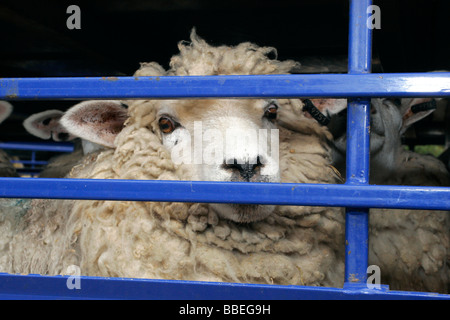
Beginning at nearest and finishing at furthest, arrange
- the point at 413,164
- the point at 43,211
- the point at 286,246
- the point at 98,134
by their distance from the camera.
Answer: the point at 286,246 → the point at 98,134 → the point at 43,211 → the point at 413,164

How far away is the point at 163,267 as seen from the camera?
1696 millimetres

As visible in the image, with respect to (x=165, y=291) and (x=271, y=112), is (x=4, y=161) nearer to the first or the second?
(x=271, y=112)

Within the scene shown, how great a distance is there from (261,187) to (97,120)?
111 centimetres

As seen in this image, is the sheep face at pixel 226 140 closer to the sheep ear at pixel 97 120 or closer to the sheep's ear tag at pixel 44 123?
the sheep ear at pixel 97 120

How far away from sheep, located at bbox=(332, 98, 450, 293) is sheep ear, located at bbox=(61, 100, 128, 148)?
118 centimetres

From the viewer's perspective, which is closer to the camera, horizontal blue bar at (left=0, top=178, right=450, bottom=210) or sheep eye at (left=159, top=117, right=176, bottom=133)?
horizontal blue bar at (left=0, top=178, right=450, bottom=210)

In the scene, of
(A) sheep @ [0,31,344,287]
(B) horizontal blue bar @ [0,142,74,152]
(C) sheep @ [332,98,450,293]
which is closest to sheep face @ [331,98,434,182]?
(C) sheep @ [332,98,450,293]

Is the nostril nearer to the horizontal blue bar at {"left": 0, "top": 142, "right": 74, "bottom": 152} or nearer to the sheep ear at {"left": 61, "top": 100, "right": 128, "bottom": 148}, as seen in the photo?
the sheep ear at {"left": 61, "top": 100, "right": 128, "bottom": 148}

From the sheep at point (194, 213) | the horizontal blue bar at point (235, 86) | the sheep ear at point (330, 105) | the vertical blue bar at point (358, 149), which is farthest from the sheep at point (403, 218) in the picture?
the horizontal blue bar at point (235, 86)

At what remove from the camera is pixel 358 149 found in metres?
1.23

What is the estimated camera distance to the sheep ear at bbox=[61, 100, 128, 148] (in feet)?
6.44
